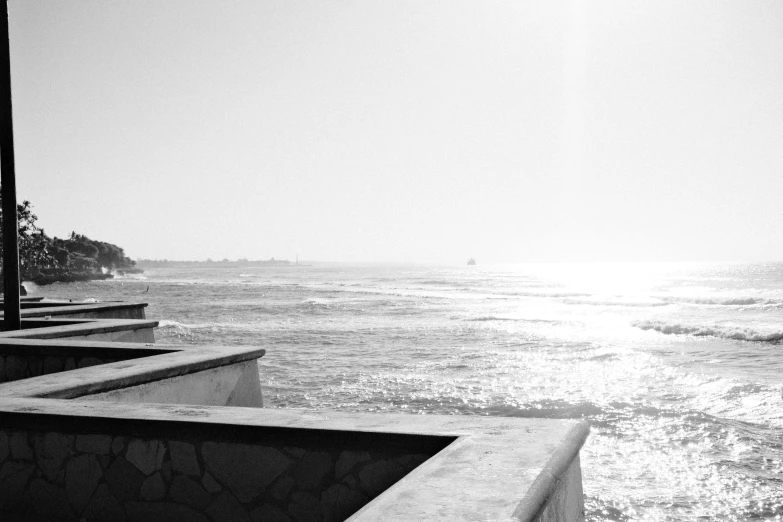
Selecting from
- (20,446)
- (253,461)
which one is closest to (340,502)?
(253,461)

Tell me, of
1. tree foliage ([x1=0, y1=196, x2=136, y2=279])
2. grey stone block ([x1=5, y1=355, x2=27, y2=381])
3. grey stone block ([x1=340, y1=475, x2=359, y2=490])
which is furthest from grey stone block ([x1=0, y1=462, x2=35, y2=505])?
tree foliage ([x1=0, y1=196, x2=136, y2=279])

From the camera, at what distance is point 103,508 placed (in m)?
3.92

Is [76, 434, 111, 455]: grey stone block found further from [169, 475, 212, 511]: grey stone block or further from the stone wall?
[169, 475, 212, 511]: grey stone block

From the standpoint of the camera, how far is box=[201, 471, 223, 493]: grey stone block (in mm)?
3693

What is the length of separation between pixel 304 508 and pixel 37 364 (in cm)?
463

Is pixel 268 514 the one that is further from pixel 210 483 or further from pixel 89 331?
pixel 89 331

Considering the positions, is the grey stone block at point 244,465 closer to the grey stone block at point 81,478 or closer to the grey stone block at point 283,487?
the grey stone block at point 283,487

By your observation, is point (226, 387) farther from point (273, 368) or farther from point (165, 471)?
point (273, 368)

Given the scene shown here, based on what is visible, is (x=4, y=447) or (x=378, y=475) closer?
(x=378, y=475)

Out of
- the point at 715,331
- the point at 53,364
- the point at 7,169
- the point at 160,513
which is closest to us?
the point at 160,513

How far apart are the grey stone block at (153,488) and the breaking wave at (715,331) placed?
77.2ft

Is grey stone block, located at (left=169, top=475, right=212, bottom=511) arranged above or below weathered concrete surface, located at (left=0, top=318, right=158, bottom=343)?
below

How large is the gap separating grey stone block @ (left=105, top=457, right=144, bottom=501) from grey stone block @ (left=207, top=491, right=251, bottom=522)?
470mm

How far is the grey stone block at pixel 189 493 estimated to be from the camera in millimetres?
3729
